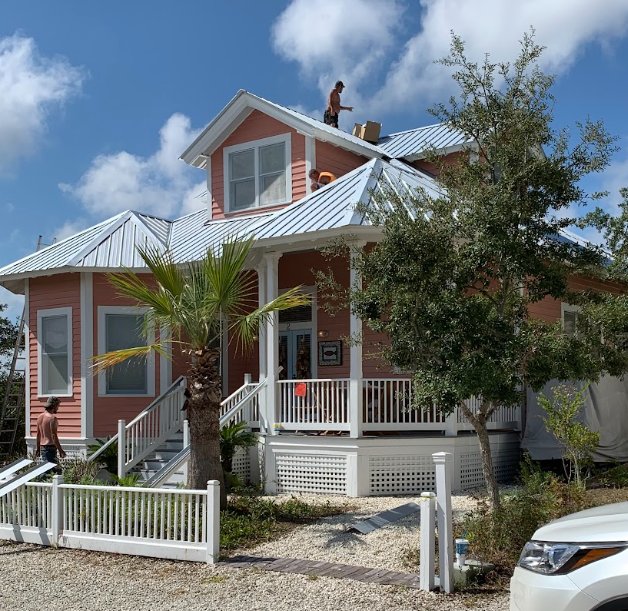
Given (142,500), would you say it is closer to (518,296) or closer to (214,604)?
(214,604)

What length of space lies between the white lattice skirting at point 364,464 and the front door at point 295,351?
3.04 m

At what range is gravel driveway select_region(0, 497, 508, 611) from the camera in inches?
281

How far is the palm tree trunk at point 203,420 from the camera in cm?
1028

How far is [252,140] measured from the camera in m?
17.4

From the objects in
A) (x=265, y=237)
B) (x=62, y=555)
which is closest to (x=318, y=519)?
(x=62, y=555)

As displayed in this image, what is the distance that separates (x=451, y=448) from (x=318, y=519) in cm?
313

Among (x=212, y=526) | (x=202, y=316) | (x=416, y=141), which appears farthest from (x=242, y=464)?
(x=416, y=141)

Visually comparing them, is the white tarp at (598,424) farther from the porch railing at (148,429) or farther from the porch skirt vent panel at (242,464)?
the porch railing at (148,429)

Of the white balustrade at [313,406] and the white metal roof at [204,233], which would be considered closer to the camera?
the white balustrade at [313,406]

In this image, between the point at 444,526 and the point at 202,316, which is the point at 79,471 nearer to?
the point at 202,316

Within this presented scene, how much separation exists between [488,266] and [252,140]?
974 cm

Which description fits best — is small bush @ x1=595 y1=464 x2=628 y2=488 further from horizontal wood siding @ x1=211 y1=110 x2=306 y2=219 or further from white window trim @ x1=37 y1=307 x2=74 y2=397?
white window trim @ x1=37 y1=307 x2=74 y2=397

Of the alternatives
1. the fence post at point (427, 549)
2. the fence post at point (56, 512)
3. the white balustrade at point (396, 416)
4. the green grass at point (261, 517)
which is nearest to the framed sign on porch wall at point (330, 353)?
the white balustrade at point (396, 416)

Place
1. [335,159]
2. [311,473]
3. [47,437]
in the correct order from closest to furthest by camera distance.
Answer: [47,437] → [311,473] → [335,159]
